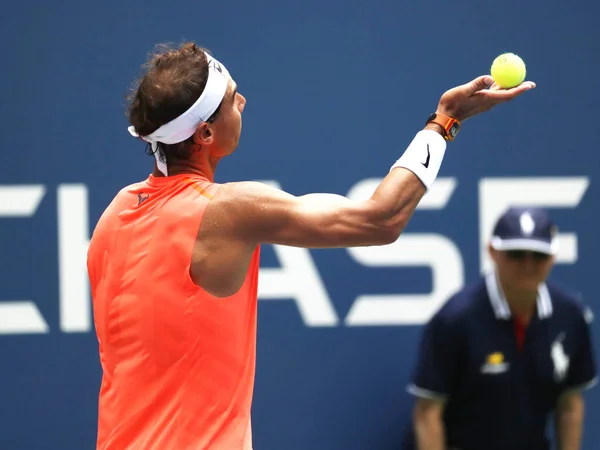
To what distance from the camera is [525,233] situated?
285 centimetres

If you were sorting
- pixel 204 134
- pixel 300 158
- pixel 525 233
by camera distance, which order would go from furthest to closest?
pixel 300 158
pixel 525 233
pixel 204 134

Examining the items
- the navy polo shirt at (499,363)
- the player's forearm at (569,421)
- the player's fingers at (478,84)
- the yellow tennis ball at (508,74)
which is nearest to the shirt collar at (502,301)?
the navy polo shirt at (499,363)

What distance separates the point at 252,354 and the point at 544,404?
3.46 ft

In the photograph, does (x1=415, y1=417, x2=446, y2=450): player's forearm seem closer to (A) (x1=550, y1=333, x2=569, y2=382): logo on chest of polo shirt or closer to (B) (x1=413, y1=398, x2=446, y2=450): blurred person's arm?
(B) (x1=413, y1=398, x2=446, y2=450): blurred person's arm

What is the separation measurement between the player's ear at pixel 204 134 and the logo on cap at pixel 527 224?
1.01 metres

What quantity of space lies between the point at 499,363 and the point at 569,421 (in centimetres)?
34

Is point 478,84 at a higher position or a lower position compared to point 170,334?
higher

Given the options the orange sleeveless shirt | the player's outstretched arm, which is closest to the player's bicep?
the player's outstretched arm

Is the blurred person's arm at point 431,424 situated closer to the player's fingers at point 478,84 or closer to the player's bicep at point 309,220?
the player's bicep at point 309,220

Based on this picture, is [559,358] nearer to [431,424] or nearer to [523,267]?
[523,267]

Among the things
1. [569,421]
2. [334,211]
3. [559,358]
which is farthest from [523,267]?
[334,211]

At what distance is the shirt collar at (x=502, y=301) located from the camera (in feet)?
9.58

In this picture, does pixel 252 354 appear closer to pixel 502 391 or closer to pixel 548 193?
pixel 502 391

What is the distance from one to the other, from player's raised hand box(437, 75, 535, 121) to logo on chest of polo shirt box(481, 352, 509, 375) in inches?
35.7
